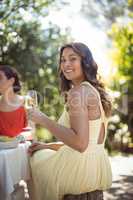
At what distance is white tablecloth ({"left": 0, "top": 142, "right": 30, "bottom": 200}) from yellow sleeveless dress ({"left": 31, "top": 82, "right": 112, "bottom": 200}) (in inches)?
10.0

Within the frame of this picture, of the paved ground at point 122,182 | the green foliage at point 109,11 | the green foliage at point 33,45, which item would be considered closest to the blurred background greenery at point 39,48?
the green foliage at point 33,45

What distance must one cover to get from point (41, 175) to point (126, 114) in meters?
8.31

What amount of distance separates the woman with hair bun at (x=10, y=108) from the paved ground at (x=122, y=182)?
7.65 feet

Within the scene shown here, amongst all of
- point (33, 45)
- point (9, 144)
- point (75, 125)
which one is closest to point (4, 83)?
point (9, 144)

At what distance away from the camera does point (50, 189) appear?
2.56 m

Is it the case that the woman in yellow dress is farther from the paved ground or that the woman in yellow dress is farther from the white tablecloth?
the paved ground

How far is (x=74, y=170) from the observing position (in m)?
2.49

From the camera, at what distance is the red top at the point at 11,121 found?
2.97 metres

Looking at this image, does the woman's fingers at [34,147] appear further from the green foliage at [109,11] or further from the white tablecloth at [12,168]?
the green foliage at [109,11]

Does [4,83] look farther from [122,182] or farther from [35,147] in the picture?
[122,182]

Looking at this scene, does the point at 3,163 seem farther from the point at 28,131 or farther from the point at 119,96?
the point at 119,96

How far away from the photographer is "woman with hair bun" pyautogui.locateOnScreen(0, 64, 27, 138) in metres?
2.98

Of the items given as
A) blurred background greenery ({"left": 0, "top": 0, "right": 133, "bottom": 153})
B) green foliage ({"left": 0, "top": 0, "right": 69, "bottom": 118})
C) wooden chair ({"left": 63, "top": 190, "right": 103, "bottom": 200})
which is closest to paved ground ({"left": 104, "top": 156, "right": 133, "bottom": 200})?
blurred background greenery ({"left": 0, "top": 0, "right": 133, "bottom": 153})

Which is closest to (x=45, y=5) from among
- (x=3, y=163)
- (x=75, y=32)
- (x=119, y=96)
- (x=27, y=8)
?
(x=27, y=8)
